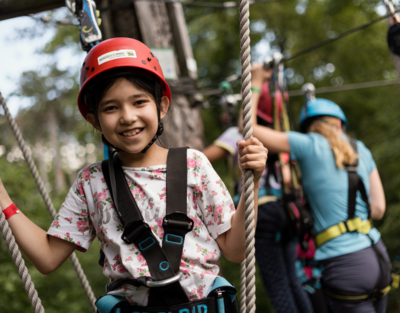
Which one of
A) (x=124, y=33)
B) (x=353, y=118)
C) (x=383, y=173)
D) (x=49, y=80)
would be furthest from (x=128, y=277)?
(x=49, y=80)

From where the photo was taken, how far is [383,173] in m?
6.88

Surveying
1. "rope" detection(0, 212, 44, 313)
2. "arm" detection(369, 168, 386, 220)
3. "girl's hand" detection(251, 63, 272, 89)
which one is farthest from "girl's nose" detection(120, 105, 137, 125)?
"arm" detection(369, 168, 386, 220)

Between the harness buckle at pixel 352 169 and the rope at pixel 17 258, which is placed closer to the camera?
the rope at pixel 17 258

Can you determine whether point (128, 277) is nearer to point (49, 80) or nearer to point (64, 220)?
point (64, 220)

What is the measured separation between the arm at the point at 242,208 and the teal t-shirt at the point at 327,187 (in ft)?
3.90

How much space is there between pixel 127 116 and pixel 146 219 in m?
0.38

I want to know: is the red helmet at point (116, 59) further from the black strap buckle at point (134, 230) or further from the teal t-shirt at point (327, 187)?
the teal t-shirt at point (327, 187)

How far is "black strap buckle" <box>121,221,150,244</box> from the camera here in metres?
1.27

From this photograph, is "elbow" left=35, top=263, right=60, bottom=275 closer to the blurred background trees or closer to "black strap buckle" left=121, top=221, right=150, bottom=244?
"black strap buckle" left=121, top=221, right=150, bottom=244

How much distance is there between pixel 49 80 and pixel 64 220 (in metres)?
19.5

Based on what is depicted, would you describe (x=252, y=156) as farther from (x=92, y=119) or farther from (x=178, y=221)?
(x=92, y=119)

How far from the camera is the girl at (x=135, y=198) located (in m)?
1.31

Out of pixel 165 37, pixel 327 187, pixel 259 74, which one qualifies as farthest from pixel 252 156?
pixel 165 37

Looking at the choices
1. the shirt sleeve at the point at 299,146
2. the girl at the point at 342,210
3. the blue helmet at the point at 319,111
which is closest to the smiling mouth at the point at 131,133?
the girl at the point at 342,210
